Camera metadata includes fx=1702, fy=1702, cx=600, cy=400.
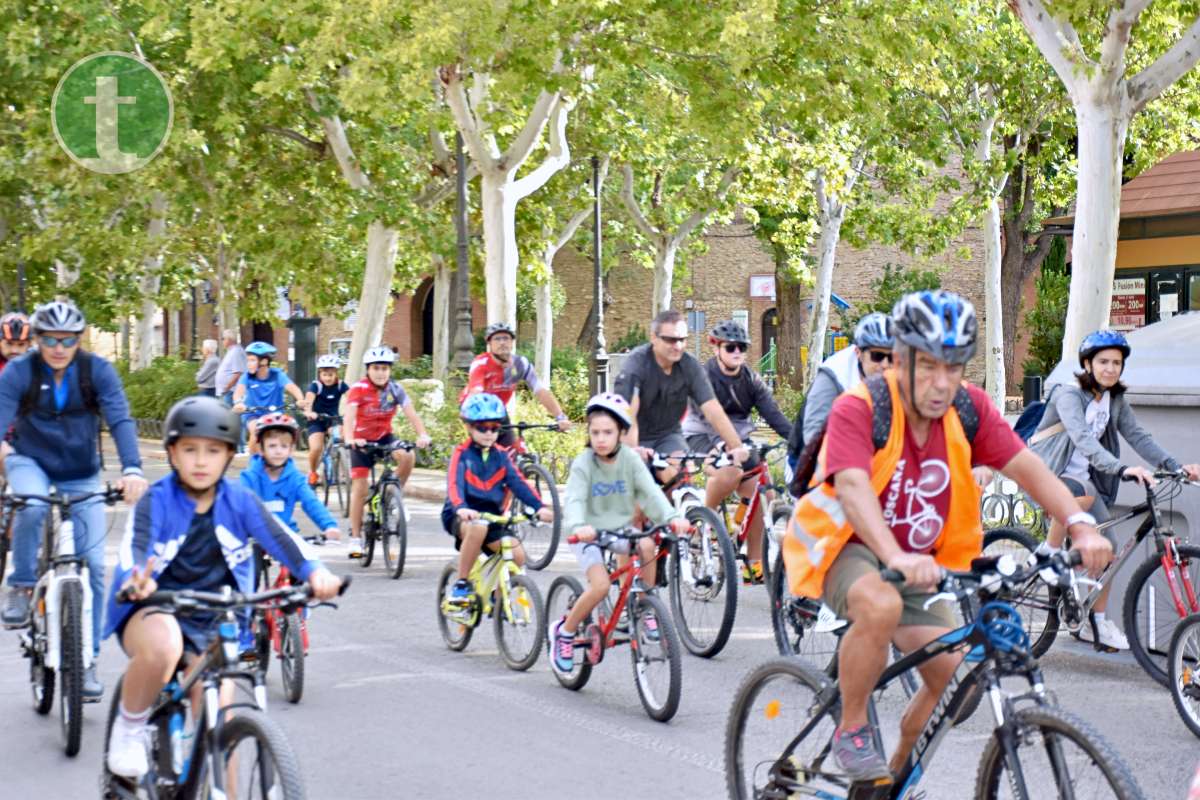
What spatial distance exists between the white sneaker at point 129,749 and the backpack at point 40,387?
3.17 metres

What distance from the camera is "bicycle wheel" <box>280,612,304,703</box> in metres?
8.27

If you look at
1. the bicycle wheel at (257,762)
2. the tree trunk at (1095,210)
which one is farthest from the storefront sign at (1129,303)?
the bicycle wheel at (257,762)

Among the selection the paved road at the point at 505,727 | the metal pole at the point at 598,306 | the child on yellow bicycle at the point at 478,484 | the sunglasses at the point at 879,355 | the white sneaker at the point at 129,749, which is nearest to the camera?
the white sneaker at the point at 129,749

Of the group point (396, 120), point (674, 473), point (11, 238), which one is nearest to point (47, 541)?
point (674, 473)

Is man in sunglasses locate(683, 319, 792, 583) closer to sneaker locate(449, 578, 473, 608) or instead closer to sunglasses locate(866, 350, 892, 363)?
sneaker locate(449, 578, 473, 608)

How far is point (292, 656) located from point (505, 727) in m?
1.28

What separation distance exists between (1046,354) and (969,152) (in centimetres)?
1157

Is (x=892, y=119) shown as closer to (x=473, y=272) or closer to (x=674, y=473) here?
(x=473, y=272)

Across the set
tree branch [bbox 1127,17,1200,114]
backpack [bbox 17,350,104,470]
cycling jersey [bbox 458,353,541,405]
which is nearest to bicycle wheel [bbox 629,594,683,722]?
backpack [bbox 17,350,104,470]

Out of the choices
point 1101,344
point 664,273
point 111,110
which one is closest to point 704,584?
point 1101,344

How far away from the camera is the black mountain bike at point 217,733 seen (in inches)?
179

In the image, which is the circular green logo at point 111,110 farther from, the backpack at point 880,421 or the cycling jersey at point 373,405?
the backpack at point 880,421

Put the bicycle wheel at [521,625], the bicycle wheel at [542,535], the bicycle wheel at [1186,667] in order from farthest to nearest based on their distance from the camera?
the bicycle wheel at [542,535], the bicycle wheel at [521,625], the bicycle wheel at [1186,667]

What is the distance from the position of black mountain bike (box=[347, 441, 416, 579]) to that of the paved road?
2.43 m
